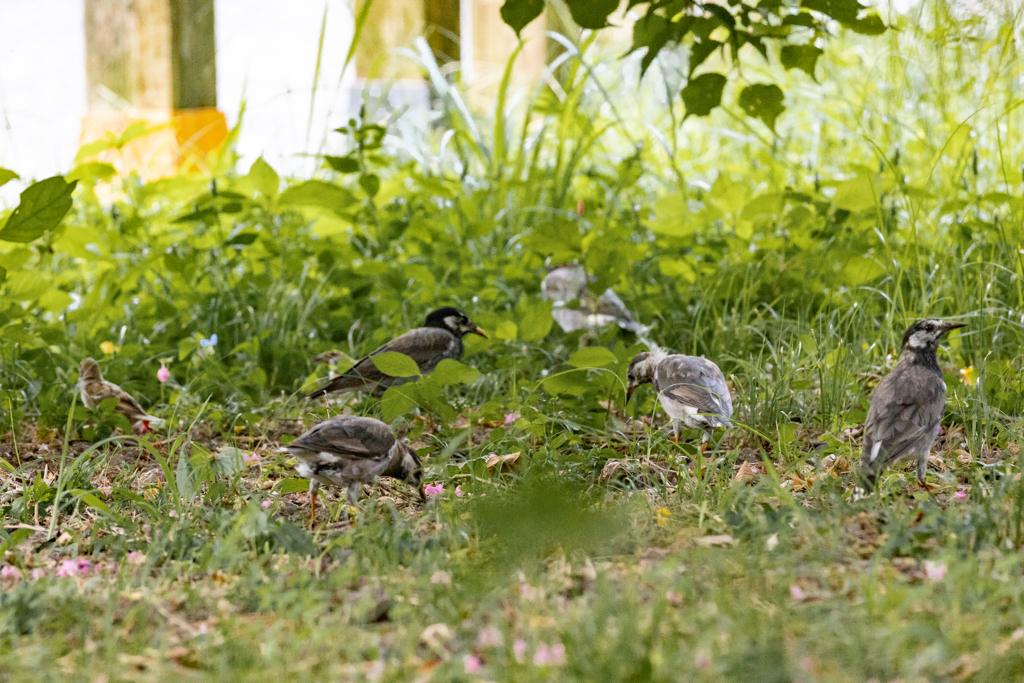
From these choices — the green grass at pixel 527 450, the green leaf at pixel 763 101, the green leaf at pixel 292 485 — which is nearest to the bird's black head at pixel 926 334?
the green grass at pixel 527 450

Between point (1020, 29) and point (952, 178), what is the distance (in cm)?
91

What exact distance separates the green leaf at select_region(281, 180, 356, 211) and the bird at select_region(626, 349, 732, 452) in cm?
207

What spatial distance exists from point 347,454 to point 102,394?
1487 millimetres

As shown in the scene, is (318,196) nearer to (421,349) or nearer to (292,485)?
(421,349)

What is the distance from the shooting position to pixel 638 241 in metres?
6.45

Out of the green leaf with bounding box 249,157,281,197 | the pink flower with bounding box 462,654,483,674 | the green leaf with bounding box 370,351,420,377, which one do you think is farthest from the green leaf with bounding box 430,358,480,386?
the green leaf with bounding box 249,157,281,197

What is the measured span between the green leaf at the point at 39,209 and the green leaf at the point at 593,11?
5.72ft

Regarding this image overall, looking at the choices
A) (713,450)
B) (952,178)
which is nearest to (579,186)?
(952,178)

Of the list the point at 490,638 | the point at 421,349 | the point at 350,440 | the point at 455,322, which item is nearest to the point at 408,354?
the point at 421,349

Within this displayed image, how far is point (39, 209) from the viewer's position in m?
3.25

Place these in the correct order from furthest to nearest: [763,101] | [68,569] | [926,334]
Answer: [763,101], [926,334], [68,569]

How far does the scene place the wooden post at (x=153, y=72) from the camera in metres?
8.41

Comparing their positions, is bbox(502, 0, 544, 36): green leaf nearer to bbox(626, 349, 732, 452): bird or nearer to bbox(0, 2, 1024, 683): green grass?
bbox(0, 2, 1024, 683): green grass

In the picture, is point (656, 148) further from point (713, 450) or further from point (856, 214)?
point (713, 450)
